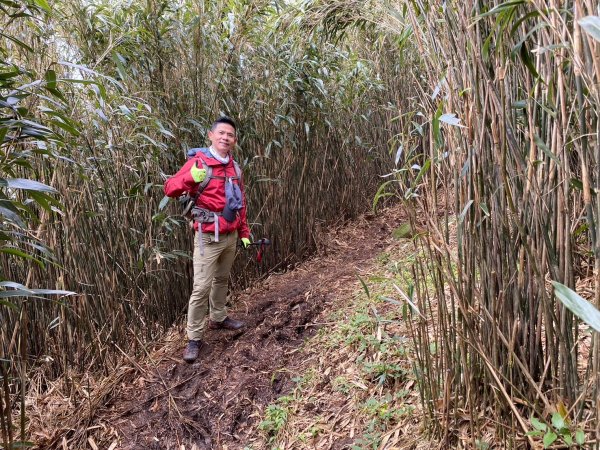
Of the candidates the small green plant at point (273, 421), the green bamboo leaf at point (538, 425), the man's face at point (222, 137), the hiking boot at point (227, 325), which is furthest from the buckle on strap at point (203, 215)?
the green bamboo leaf at point (538, 425)

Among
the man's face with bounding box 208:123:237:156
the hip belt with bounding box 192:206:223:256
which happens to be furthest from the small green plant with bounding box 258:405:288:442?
the man's face with bounding box 208:123:237:156

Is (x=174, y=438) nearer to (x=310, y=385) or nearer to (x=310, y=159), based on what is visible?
(x=310, y=385)

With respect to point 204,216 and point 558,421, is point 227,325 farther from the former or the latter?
point 558,421

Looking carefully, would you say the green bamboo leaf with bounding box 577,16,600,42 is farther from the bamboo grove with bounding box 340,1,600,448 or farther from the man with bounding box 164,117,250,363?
the man with bounding box 164,117,250,363

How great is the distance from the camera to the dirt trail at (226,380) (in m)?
2.21

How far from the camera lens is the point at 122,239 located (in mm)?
2629

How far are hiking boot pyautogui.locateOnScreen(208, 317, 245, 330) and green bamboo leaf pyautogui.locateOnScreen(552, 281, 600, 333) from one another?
2.51 metres

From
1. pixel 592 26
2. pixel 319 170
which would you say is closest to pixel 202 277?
pixel 319 170

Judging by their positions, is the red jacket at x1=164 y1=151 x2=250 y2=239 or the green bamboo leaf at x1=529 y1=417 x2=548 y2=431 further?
the red jacket at x1=164 y1=151 x2=250 y2=239

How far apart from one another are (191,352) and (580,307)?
240 centimetres

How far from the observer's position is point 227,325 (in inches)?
116

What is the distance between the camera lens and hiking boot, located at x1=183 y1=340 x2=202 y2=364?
104 inches

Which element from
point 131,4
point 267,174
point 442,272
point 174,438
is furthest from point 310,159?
point 442,272

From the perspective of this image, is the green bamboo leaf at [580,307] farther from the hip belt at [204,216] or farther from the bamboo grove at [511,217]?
the hip belt at [204,216]
